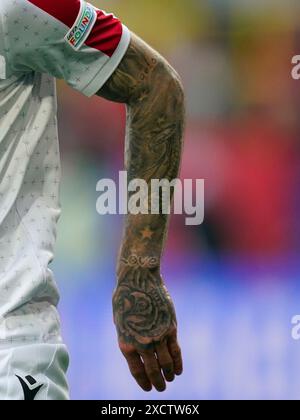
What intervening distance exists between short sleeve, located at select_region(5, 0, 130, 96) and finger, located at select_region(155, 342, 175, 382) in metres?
0.41

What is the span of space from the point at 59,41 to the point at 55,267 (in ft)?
4.97

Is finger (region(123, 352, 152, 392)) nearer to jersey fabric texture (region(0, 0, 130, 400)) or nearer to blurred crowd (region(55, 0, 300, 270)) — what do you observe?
jersey fabric texture (region(0, 0, 130, 400))

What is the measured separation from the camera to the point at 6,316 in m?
1.78

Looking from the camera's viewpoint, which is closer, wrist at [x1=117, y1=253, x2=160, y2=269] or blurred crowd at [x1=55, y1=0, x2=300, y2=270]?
wrist at [x1=117, y1=253, x2=160, y2=269]

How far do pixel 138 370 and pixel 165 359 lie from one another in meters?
0.05

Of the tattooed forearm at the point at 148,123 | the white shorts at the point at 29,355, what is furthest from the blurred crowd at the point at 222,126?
the white shorts at the point at 29,355

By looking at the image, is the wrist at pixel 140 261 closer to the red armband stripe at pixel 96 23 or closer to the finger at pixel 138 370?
the finger at pixel 138 370

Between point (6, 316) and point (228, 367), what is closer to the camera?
point (6, 316)

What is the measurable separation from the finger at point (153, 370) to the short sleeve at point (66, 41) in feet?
1.39

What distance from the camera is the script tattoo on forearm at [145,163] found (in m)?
1.88

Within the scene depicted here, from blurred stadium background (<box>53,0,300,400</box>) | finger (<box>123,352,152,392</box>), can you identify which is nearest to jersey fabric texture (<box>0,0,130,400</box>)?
finger (<box>123,352,152,392</box>)

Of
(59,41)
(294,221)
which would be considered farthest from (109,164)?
(59,41)

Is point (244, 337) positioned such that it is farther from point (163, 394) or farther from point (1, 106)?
point (1, 106)

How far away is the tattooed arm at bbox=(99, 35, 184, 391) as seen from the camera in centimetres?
187
